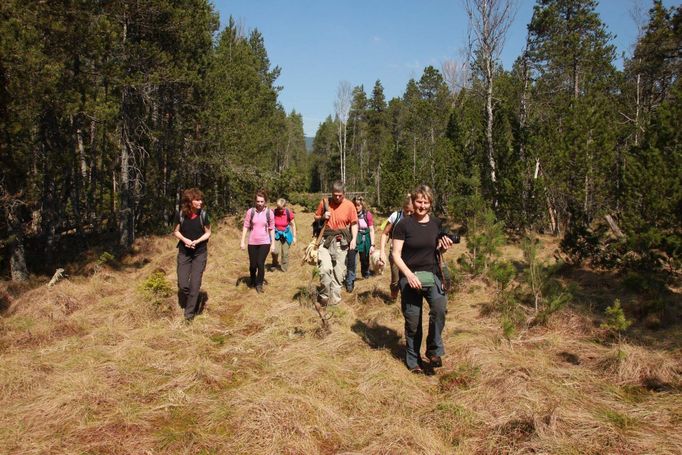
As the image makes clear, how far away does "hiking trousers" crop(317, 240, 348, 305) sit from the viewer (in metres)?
6.57

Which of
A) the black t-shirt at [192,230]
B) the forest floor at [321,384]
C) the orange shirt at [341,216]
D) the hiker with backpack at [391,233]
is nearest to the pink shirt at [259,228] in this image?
the forest floor at [321,384]

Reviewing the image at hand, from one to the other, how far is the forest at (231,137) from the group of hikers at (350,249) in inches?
104

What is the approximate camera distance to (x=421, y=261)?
4391 mm

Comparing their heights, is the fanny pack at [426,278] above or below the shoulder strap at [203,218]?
below

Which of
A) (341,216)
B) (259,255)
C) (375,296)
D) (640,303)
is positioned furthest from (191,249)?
(640,303)

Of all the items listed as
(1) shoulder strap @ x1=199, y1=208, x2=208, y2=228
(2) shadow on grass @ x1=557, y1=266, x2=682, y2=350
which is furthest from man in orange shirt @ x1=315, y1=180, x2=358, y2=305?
(2) shadow on grass @ x1=557, y1=266, x2=682, y2=350

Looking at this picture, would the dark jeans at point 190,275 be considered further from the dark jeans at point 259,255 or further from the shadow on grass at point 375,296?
the shadow on grass at point 375,296

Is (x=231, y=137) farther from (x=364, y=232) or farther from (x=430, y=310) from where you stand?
(x=430, y=310)

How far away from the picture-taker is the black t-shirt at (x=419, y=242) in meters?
4.39

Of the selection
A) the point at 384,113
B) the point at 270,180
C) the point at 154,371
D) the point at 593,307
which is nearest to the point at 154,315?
the point at 154,371

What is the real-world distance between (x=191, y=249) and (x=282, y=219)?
3.52 m

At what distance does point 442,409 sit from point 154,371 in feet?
9.27

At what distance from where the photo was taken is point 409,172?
976 inches

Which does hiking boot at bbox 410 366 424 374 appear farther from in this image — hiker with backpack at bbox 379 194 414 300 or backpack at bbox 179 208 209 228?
backpack at bbox 179 208 209 228
